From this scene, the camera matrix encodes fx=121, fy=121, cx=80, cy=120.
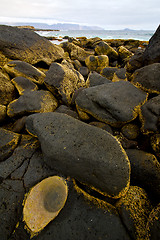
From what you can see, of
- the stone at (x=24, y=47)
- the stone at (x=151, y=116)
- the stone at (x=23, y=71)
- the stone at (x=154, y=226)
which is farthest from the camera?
the stone at (x=24, y=47)

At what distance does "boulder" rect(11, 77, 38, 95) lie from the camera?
2.69m

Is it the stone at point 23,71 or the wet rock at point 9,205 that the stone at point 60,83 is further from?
the wet rock at point 9,205

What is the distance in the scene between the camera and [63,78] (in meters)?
2.74

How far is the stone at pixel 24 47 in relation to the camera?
141 inches

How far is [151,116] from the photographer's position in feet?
5.90

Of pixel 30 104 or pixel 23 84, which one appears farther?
pixel 23 84

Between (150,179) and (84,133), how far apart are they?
1014 mm

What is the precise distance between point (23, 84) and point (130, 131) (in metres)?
2.44

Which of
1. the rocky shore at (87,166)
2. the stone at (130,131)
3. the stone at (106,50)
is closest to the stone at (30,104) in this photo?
the rocky shore at (87,166)

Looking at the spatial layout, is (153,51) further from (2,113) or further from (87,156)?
(2,113)

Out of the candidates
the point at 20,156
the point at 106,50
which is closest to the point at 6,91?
the point at 20,156

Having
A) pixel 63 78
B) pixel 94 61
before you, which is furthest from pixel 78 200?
pixel 94 61

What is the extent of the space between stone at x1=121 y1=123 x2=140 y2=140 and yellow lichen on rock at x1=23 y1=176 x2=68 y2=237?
1.19 m

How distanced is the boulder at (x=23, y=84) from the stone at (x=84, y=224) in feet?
7.65
